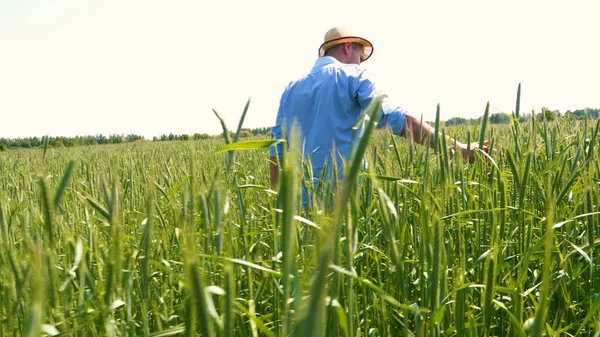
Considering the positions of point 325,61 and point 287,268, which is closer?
point 287,268

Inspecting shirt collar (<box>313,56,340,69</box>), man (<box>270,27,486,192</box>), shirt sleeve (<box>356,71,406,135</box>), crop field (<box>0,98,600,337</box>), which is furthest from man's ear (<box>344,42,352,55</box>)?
crop field (<box>0,98,600,337</box>)

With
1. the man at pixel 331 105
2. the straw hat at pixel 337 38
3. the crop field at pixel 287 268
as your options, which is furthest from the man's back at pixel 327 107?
the crop field at pixel 287 268

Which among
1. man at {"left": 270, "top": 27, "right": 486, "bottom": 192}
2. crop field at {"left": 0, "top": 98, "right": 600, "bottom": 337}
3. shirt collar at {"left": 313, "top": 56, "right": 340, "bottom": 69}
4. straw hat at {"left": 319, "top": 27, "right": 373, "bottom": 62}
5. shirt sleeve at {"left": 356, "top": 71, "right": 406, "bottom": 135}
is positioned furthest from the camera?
straw hat at {"left": 319, "top": 27, "right": 373, "bottom": 62}

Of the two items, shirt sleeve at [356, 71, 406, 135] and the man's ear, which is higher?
the man's ear

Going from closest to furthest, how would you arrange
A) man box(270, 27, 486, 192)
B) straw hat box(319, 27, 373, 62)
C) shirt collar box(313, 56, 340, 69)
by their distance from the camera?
man box(270, 27, 486, 192) < shirt collar box(313, 56, 340, 69) < straw hat box(319, 27, 373, 62)

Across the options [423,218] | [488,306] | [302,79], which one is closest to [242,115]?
[423,218]

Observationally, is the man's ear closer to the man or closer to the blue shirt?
the man

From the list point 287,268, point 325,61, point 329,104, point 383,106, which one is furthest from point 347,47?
point 287,268

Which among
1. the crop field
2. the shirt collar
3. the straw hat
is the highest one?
the straw hat

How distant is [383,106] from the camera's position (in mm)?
2229

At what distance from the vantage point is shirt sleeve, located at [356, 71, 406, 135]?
2172mm

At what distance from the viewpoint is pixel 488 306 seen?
0.59 m

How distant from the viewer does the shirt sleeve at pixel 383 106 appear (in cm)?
217

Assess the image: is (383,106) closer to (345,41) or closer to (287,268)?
(345,41)
